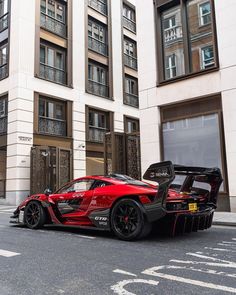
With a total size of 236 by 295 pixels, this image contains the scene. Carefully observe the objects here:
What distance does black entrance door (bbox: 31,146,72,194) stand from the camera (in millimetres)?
19000

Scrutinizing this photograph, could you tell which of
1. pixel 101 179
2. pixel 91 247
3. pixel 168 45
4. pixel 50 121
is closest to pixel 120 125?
pixel 50 121

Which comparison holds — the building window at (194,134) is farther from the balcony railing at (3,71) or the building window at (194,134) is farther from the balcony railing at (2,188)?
the balcony railing at (3,71)

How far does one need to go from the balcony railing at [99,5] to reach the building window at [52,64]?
503 centimetres

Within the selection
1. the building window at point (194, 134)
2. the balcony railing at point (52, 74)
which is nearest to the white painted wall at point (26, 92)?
the balcony railing at point (52, 74)

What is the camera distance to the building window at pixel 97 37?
963 inches

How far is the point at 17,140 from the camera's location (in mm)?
18828

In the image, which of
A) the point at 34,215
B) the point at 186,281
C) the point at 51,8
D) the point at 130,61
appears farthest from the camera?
the point at 130,61

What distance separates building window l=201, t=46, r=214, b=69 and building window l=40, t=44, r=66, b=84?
1084cm

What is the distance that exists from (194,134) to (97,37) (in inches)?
576

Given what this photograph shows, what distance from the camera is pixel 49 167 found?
19.8 metres


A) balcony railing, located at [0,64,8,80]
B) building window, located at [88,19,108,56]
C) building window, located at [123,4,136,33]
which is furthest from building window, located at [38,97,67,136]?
building window, located at [123,4,136,33]

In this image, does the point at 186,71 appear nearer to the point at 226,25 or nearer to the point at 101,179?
the point at 226,25

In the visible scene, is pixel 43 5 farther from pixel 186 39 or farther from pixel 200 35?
pixel 200 35

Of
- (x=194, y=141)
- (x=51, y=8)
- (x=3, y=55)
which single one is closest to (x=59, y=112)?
(x=3, y=55)
